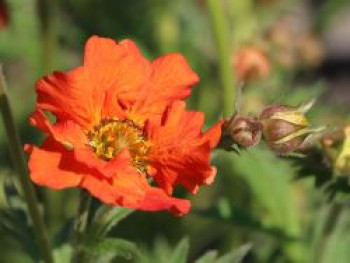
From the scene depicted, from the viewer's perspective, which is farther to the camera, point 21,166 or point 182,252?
point 182,252

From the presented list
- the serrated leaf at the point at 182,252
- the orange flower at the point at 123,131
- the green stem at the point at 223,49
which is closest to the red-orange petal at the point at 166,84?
the orange flower at the point at 123,131

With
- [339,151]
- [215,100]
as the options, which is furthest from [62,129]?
[215,100]

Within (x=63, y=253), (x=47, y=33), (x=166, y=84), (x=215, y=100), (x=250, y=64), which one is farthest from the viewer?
(x=215, y=100)

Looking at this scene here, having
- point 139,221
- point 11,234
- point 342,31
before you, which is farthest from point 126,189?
point 342,31

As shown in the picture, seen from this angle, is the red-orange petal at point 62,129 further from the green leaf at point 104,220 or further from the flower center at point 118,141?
the green leaf at point 104,220

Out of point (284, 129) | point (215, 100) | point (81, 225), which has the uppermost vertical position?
point (284, 129)

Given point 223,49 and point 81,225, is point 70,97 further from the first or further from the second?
point 223,49

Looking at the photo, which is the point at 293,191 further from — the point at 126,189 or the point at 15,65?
the point at 15,65
